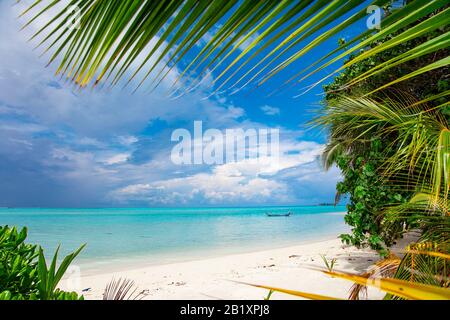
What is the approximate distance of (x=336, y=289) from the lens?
5379 millimetres

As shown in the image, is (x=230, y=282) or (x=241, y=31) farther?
(x=230, y=282)

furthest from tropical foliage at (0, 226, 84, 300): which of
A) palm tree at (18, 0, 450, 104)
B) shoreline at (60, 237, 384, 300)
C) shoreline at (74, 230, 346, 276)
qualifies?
shoreline at (74, 230, 346, 276)

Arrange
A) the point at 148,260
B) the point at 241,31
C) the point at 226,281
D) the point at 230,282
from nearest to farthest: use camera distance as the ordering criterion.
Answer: the point at 241,31 < the point at 226,281 < the point at 230,282 < the point at 148,260

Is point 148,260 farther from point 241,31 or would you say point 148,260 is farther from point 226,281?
point 241,31

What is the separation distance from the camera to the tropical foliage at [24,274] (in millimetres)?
1608

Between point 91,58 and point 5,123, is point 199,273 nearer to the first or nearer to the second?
point 91,58

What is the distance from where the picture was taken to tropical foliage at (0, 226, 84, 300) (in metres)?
1.61

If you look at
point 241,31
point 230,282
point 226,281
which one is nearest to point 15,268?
point 241,31

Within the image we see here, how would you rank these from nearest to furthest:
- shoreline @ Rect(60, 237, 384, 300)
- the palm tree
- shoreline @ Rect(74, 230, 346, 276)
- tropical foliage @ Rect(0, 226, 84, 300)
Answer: the palm tree, tropical foliage @ Rect(0, 226, 84, 300), shoreline @ Rect(60, 237, 384, 300), shoreline @ Rect(74, 230, 346, 276)

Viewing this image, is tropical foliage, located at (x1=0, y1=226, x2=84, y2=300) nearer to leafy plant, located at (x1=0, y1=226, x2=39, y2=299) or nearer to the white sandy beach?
leafy plant, located at (x1=0, y1=226, x2=39, y2=299)

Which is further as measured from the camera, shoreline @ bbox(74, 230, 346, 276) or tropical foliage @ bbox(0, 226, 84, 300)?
shoreline @ bbox(74, 230, 346, 276)

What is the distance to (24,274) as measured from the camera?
1.69 meters

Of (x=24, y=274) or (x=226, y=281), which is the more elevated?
(x=24, y=274)
